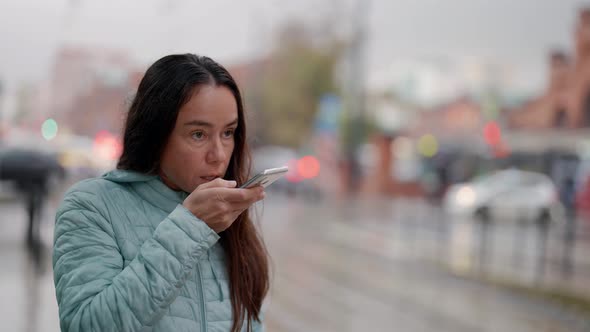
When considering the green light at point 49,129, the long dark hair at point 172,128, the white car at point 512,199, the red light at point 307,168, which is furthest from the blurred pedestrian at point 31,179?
the red light at point 307,168

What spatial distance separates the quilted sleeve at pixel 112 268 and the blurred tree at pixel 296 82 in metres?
38.9

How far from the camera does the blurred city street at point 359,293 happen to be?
19.9ft

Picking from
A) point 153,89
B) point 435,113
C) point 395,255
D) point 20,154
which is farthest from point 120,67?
point 435,113

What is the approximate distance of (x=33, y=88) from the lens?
41.9 ft

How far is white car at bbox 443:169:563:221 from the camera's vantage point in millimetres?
19797

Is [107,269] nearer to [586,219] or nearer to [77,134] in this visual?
[586,219]

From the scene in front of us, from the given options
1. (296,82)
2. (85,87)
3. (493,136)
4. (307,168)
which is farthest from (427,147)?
(85,87)

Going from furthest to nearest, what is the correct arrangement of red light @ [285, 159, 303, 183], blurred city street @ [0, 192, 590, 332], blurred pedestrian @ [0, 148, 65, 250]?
red light @ [285, 159, 303, 183] < blurred pedestrian @ [0, 148, 65, 250] < blurred city street @ [0, 192, 590, 332]

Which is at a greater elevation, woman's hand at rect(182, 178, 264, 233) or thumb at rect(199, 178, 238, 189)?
thumb at rect(199, 178, 238, 189)

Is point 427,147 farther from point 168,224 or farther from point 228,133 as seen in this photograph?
point 168,224

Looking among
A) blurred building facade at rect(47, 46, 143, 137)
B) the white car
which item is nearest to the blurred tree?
the white car

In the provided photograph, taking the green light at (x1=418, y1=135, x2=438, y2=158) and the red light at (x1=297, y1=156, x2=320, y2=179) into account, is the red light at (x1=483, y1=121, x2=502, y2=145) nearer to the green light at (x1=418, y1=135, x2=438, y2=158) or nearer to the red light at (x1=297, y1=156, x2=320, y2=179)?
the green light at (x1=418, y1=135, x2=438, y2=158)

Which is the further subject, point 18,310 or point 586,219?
point 586,219

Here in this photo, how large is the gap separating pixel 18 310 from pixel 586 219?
260 inches
